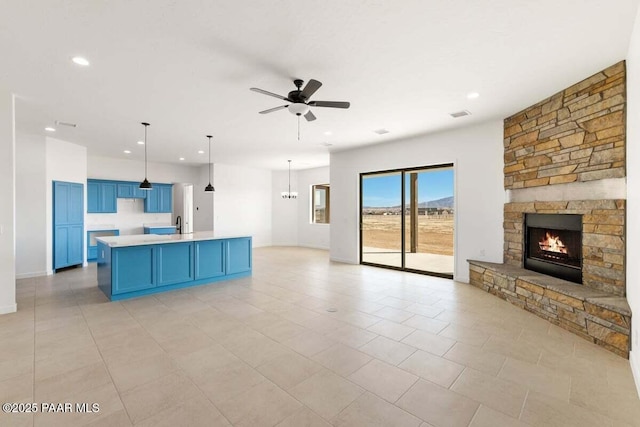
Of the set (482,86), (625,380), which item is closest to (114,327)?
(625,380)

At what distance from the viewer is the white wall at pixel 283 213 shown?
36.0ft

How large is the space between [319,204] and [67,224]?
694 centimetres

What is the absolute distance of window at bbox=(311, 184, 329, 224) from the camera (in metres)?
10.5

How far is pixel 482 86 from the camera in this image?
3.70m

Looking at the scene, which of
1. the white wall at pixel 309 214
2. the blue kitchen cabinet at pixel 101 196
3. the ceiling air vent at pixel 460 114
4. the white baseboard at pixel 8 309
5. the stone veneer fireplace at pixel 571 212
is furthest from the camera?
the white wall at pixel 309 214

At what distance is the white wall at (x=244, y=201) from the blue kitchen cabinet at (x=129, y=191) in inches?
84.2

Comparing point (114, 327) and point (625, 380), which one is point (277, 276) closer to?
point (114, 327)

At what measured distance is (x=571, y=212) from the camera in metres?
3.74

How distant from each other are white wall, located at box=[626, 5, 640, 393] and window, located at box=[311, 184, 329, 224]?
8048 mm

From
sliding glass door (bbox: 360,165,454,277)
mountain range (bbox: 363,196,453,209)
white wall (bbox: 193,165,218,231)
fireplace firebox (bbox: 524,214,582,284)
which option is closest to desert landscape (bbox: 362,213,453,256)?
sliding glass door (bbox: 360,165,454,277)

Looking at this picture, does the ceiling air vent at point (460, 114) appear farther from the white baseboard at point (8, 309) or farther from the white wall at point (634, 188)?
the white baseboard at point (8, 309)

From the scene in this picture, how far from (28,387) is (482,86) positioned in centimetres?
538

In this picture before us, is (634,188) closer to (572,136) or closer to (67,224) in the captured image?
(572,136)

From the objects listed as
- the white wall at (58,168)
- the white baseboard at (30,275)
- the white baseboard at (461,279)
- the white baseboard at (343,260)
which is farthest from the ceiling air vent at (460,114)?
the white baseboard at (30,275)
